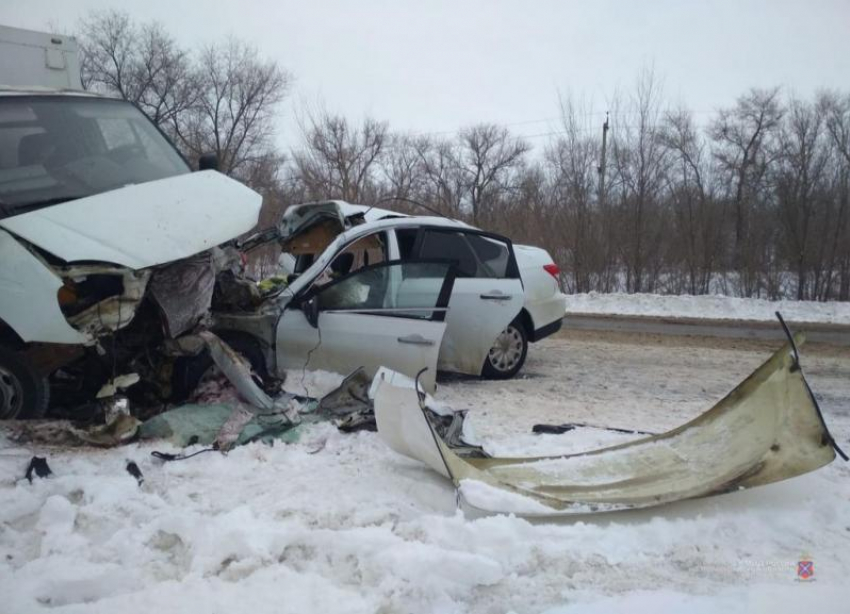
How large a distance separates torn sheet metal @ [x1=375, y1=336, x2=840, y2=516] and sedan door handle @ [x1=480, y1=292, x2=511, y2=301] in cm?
279

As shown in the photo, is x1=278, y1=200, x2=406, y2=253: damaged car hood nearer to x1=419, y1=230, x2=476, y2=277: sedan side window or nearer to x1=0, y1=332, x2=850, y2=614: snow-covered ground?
x1=419, y1=230, x2=476, y2=277: sedan side window

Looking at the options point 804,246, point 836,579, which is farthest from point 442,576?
point 804,246

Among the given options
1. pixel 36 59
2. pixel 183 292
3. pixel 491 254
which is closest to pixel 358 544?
pixel 183 292

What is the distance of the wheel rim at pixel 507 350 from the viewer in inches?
283

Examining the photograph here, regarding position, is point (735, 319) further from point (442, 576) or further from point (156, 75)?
point (156, 75)

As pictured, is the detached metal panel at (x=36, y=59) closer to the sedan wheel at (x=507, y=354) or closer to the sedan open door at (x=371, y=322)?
the sedan open door at (x=371, y=322)

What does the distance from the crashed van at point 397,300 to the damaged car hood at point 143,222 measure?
971 millimetres

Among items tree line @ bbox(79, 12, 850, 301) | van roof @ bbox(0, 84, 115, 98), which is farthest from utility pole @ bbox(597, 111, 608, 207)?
van roof @ bbox(0, 84, 115, 98)

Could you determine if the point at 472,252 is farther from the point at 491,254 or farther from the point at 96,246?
the point at 96,246

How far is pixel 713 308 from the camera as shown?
48.8 ft

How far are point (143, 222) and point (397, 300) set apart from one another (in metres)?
2.20

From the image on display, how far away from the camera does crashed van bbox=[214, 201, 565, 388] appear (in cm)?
551

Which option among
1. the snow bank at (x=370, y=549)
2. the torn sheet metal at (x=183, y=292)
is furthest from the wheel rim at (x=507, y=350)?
the snow bank at (x=370, y=549)

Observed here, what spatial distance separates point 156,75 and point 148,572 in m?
23.9
